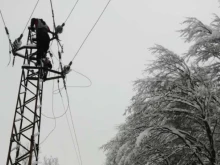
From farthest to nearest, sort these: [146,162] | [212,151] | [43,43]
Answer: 1. [146,162]
2. [212,151]
3. [43,43]

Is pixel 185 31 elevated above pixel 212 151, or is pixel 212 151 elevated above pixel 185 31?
pixel 185 31

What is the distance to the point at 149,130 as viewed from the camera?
25.5 ft

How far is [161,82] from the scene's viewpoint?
340 inches

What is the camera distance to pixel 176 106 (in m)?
8.78

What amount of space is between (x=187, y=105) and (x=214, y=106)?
0.88 metres

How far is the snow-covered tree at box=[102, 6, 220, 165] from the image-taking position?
8102 millimetres

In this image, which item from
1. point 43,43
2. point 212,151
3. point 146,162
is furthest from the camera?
point 146,162

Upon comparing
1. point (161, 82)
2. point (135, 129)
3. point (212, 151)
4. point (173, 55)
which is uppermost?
point (173, 55)

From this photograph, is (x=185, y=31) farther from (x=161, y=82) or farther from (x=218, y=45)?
(x=161, y=82)

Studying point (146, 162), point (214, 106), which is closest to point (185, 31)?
point (214, 106)

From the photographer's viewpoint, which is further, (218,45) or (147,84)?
(147,84)

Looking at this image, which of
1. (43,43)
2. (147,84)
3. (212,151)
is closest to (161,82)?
(147,84)

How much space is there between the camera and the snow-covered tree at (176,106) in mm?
8102

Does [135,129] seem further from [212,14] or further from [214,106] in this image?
[212,14]
